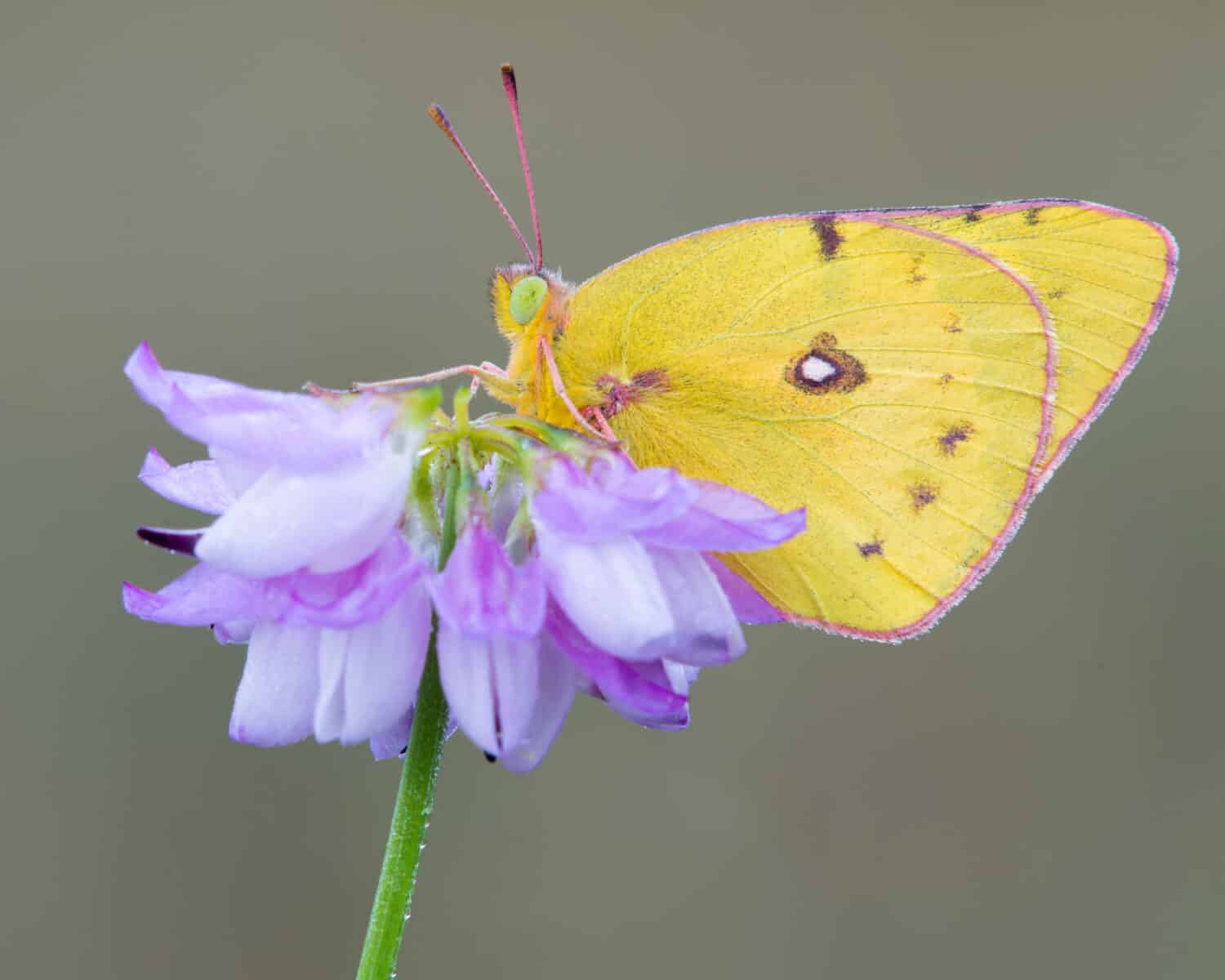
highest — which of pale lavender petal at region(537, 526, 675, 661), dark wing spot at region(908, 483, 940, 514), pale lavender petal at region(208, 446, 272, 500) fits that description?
dark wing spot at region(908, 483, 940, 514)

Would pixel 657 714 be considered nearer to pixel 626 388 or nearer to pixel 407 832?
pixel 407 832

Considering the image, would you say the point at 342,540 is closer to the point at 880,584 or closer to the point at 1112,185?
the point at 880,584

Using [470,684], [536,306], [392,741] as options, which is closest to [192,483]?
[392,741]

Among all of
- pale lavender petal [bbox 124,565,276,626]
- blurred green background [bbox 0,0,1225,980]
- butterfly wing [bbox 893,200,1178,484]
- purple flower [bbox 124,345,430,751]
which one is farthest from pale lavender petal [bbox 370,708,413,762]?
blurred green background [bbox 0,0,1225,980]

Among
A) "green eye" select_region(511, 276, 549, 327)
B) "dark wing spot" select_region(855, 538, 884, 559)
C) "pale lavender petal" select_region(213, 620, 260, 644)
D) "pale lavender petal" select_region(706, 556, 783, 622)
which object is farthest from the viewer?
"green eye" select_region(511, 276, 549, 327)

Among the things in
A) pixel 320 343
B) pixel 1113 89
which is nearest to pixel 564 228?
pixel 320 343

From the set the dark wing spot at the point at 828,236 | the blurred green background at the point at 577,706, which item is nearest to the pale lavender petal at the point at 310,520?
the dark wing spot at the point at 828,236

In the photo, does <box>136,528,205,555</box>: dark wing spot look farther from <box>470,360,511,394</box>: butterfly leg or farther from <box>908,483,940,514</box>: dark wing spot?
<box>908,483,940,514</box>: dark wing spot
